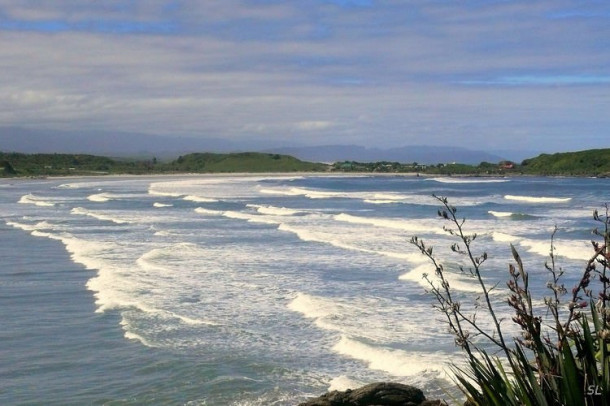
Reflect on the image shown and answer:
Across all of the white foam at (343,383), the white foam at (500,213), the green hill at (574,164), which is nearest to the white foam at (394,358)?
the white foam at (343,383)

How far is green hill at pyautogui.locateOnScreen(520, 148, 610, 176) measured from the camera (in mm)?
109375

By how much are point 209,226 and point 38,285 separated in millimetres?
17553

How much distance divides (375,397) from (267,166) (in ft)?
464

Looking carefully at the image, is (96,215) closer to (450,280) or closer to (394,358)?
(450,280)

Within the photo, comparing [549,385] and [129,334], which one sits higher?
[549,385]

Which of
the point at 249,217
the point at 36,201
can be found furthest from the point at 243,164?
the point at 249,217

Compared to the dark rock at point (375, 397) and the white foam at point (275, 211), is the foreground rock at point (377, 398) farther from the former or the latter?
the white foam at point (275, 211)

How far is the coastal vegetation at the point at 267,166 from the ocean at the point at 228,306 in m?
80.2

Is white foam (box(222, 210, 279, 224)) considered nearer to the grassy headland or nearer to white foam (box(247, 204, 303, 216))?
white foam (box(247, 204, 303, 216))

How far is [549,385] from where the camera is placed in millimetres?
3854

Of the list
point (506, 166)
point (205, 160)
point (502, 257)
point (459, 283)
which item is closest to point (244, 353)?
point (459, 283)

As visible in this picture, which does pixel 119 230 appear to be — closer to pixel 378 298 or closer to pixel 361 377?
pixel 378 298

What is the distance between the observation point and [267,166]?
150375 mm

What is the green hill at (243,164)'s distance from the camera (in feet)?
486
